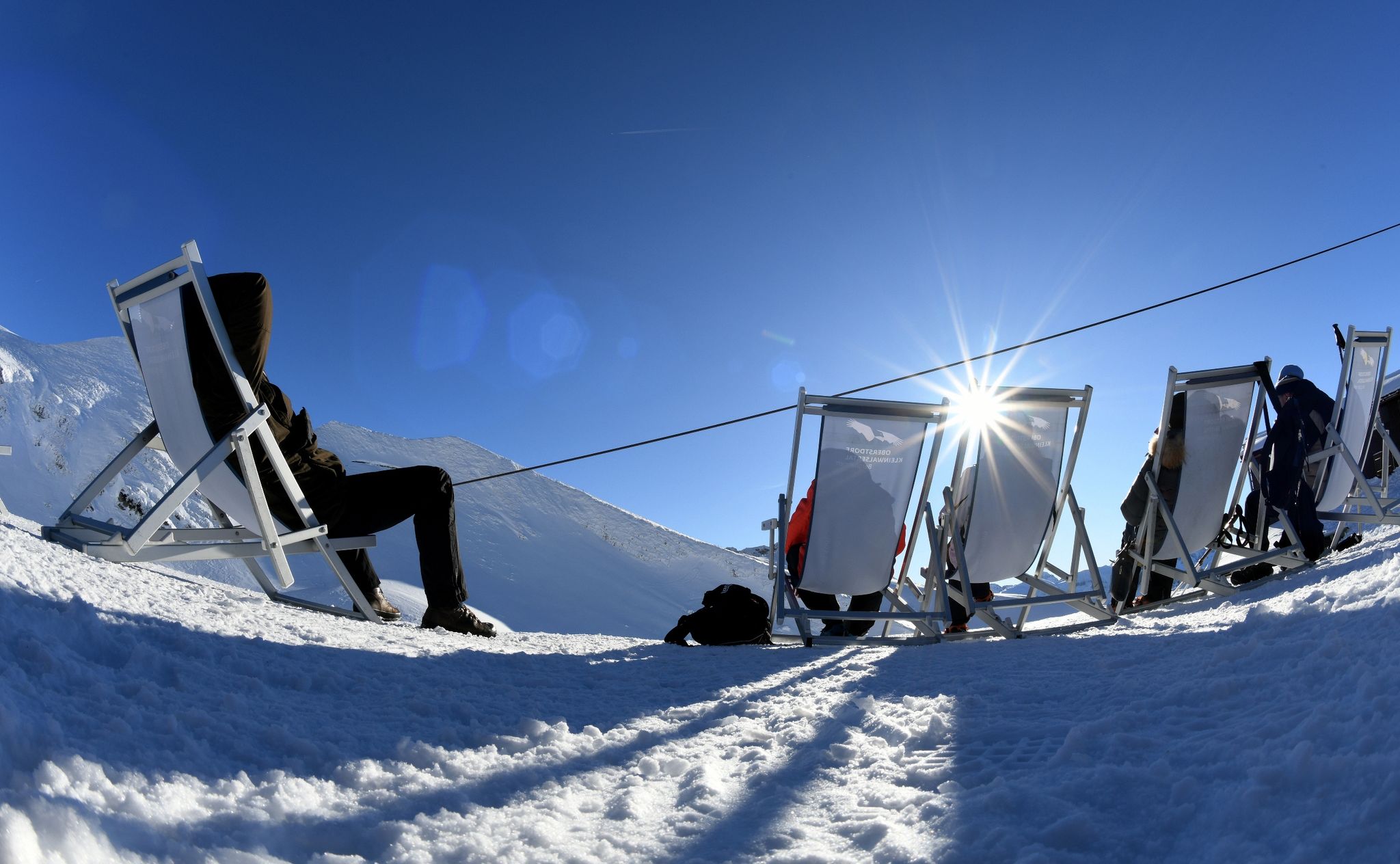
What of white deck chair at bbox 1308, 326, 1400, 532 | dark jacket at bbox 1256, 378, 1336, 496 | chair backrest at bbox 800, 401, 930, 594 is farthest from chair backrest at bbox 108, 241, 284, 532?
white deck chair at bbox 1308, 326, 1400, 532

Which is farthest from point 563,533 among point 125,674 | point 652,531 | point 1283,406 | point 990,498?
point 125,674

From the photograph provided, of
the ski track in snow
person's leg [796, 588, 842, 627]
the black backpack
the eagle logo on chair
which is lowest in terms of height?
the ski track in snow

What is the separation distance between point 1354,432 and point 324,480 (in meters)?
7.23

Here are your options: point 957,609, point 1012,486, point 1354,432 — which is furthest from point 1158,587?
point 1354,432

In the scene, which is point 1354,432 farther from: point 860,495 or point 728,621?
point 728,621

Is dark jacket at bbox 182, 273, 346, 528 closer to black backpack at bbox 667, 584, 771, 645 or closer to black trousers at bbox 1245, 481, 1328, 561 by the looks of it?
black backpack at bbox 667, 584, 771, 645

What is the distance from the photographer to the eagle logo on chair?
394cm

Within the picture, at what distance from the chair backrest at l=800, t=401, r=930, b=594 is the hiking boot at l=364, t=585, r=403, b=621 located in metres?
2.33

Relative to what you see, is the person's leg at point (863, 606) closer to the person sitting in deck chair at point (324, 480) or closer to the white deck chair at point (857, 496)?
the white deck chair at point (857, 496)

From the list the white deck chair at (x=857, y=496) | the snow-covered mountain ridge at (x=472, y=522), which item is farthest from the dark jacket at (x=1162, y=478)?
the snow-covered mountain ridge at (x=472, y=522)

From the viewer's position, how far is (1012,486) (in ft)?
13.7

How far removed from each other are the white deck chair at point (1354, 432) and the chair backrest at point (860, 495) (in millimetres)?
3206

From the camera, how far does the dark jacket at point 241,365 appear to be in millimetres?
2986

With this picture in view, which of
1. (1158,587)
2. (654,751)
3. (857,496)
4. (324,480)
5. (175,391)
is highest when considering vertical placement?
(1158,587)
